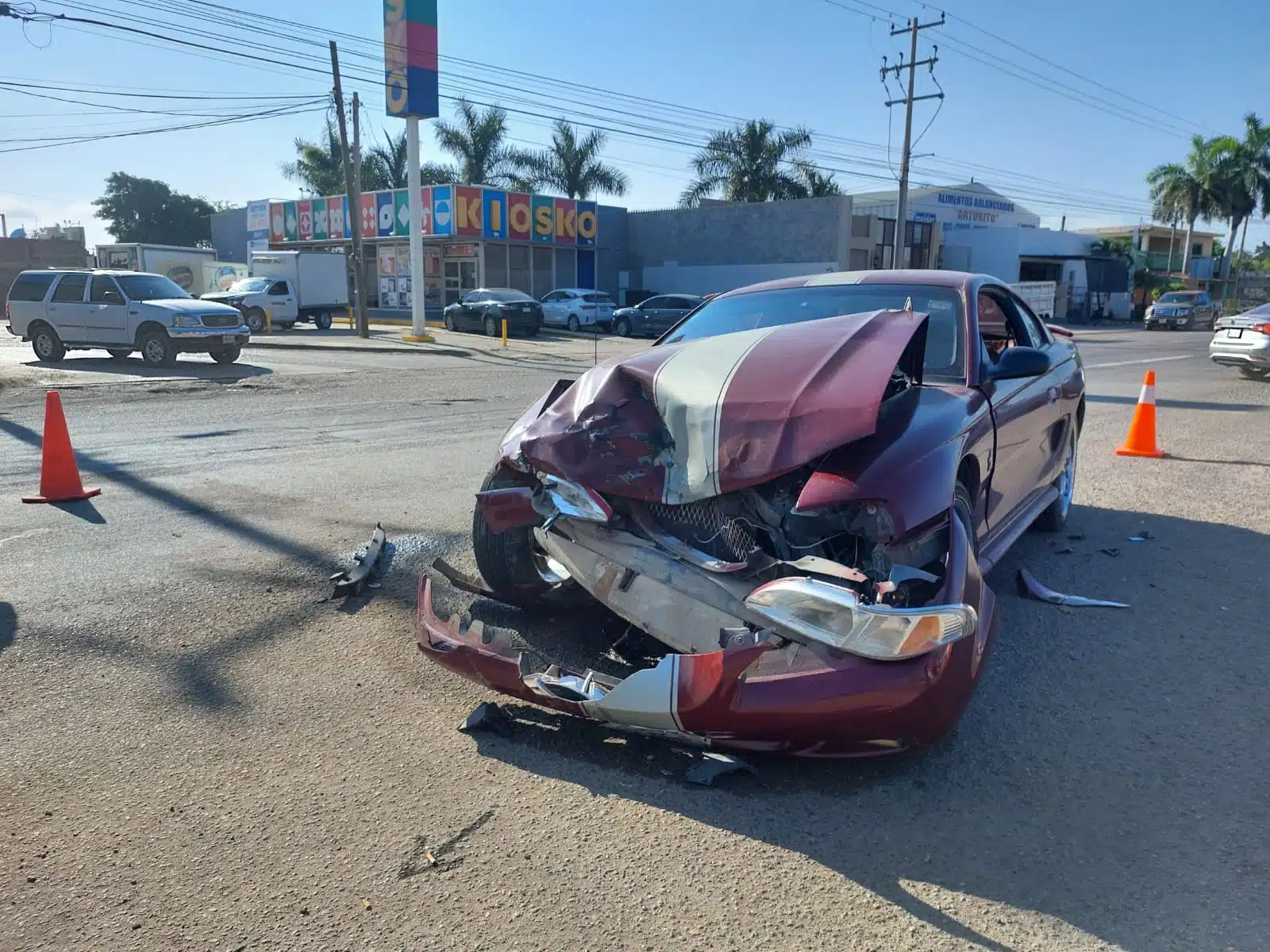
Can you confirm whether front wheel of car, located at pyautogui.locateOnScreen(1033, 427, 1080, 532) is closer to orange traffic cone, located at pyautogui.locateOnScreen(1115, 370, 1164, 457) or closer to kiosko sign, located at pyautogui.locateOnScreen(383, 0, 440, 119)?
orange traffic cone, located at pyautogui.locateOnScreen(1115, 370, 1164, 457)

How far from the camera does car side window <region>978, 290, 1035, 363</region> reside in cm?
563

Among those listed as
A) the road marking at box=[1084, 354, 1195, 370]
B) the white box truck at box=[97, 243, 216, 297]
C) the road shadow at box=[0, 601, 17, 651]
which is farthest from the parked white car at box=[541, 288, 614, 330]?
the road shadow at box=[0, 601, 17, 651]

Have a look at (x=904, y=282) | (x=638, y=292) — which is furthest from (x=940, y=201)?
(x=904, y=282)

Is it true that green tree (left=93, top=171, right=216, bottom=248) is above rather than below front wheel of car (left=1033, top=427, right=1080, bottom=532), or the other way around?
above

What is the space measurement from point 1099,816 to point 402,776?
2268mm

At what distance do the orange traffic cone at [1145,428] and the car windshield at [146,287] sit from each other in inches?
650

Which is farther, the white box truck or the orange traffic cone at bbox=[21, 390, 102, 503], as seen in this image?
the white box truck

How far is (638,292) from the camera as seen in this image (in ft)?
136

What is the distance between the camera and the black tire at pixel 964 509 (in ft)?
11.6

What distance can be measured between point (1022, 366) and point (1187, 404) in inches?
445

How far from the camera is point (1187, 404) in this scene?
13789 millimetres

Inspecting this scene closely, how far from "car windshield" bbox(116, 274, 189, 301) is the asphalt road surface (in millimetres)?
13572

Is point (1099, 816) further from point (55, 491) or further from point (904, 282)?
point (55, 491)

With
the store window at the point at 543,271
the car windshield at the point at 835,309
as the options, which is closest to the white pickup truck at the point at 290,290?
the store window at the point at 543,271
